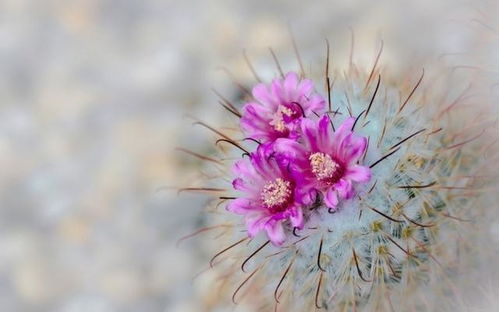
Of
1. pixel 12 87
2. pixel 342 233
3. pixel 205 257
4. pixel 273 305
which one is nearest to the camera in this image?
pixel 342 233

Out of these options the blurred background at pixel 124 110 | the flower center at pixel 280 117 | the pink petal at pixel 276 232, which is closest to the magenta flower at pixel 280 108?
the flower center at pixel 280 117

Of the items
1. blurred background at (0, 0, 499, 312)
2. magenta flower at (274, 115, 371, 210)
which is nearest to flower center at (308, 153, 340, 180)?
magenta flower at (274, 115, 371, 210)

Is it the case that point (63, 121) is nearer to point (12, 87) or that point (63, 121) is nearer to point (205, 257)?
point (12, 87)

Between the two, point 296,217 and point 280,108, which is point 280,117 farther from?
point 296,217

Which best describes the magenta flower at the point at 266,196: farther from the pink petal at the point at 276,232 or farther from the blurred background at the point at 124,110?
the blurred background at the point at 124,110

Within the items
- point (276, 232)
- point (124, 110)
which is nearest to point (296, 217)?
point (276, 232)

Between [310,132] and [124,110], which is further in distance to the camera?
[124,110]

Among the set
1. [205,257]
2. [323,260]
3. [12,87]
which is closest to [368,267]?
[323,260]
